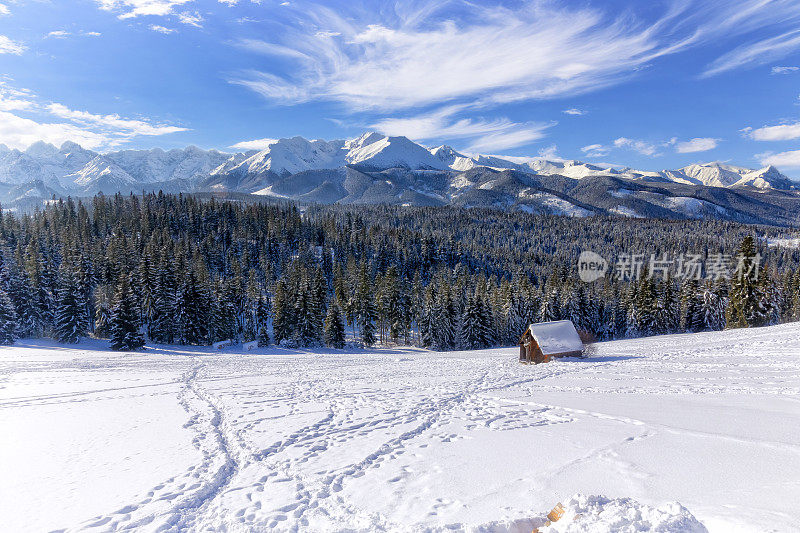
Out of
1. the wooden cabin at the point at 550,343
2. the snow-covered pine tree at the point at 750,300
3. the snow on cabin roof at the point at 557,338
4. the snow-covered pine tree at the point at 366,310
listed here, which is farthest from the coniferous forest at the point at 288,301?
the snow on cabin roof at the point at 557,338

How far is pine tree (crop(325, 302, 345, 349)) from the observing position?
194 feet

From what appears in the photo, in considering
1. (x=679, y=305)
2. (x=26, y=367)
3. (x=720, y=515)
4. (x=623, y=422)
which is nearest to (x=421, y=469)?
(x=720, y=515)

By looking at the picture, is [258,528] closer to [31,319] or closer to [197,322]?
[197,322]

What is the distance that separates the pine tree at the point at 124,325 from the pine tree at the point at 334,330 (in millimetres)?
24356

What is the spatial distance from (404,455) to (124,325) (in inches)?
1969

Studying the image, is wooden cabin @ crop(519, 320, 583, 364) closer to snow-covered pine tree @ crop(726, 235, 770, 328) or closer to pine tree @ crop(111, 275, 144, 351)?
snow-covered pine tree @ crop(726, 235, 770, 328)

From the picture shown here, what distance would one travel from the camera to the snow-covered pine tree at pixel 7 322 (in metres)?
42.3

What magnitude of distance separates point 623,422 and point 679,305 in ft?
230

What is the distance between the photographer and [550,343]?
114 feet

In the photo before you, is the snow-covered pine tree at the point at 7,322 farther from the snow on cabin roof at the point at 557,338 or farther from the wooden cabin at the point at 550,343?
the snow on cabin roof at the point at 557,338

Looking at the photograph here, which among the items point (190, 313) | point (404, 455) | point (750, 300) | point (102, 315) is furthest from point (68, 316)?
point (750, 300)

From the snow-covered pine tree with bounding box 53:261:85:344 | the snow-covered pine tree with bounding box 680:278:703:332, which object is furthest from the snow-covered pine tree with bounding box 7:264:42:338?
the snow-covered pine tree with bounding box 680:278:703:332

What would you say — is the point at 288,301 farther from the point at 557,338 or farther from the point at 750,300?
the point at 750,300

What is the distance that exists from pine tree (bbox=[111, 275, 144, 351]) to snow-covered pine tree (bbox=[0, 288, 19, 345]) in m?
9.56
